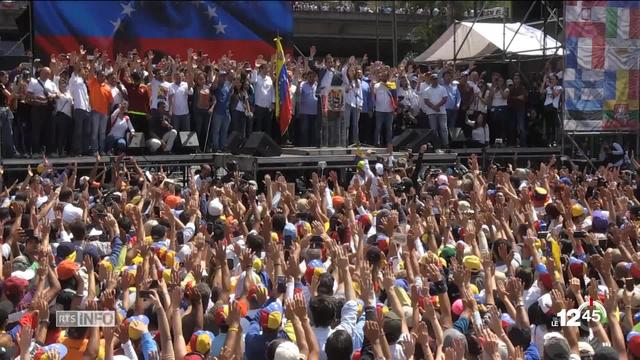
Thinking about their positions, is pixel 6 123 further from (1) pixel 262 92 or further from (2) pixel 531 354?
(2) pixel 531 354

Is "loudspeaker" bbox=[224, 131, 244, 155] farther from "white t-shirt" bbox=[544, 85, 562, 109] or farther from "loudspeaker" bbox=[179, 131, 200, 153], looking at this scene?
"white t-shirt" bbox=[544, 85, 562, 109]

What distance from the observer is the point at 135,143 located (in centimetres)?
1658

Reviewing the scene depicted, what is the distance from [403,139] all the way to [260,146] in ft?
9.24

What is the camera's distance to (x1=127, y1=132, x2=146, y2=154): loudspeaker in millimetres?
16578

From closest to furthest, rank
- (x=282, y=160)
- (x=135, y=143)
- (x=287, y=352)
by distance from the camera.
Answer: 1. (x=287, y=352)
2. (x=282, y=160)
3. (x=135, y=143)

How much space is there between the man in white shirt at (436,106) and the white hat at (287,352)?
13.8m

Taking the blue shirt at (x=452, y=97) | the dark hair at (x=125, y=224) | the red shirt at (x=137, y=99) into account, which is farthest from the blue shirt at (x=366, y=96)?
the dark hair at (x=125, y=224)

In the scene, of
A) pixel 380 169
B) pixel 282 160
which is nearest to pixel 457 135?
pixel 380 169

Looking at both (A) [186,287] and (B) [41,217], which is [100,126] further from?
(A) [186,287]

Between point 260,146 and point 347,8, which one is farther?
point 347,8

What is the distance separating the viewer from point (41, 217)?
960 centimetres

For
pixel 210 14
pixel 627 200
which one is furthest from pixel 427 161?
pixel 210 14

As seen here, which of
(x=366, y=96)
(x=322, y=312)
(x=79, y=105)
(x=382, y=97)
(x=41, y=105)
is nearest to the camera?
(x=322, y=312)

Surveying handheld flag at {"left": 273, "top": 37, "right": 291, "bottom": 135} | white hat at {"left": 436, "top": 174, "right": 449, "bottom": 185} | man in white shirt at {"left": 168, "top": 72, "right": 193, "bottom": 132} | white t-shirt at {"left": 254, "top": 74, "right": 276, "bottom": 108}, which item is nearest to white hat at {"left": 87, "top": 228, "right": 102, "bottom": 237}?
white hat at {"left": 436, "top": 174, "right": 449, "bottom": 185}
